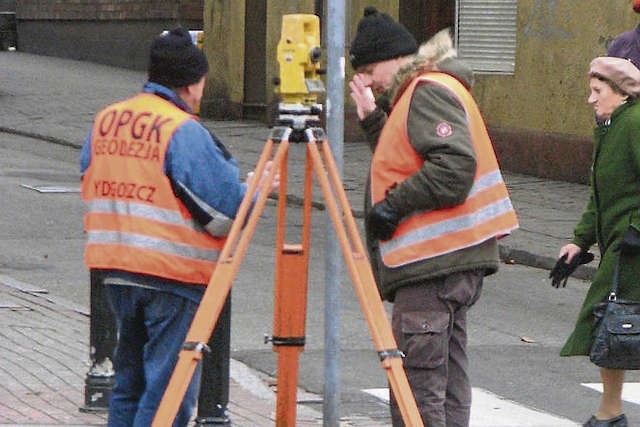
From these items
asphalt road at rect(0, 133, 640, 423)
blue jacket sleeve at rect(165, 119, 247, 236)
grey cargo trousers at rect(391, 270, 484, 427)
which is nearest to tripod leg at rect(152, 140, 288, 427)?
blue jacket sleeve at rect(165, 119, 247, 236)

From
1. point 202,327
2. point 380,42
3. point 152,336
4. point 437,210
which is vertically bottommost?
point 152,336

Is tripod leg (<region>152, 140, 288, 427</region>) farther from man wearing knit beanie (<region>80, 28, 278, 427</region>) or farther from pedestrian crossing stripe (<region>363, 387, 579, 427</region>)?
pedestrian crossing stripe (<region>363, 387, 579, 427</region>)

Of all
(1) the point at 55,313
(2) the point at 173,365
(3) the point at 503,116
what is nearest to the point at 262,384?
(1) the point at 55,313

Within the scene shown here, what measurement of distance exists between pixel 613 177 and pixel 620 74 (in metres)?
0.46

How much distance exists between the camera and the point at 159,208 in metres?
5.27

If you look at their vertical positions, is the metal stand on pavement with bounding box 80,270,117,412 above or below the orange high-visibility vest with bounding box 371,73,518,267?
below

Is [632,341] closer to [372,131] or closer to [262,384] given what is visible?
[372,131]

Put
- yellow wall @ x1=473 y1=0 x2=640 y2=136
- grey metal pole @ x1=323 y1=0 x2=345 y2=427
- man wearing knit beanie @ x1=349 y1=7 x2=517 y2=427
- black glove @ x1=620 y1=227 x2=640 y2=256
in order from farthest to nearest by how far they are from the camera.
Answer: yellow wall @ x1=473 y1=0 x2=640 y2=136
black glove @ x1=620 y1=227 x2=640 y2=256
grey metal pole @ x1=323 y1=0 x2=345 y2=427
man wearing knit beanie @ x1=349 y1=7 x2=517 y2=427

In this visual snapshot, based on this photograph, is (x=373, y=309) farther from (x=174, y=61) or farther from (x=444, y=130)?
(x=174, y=61)

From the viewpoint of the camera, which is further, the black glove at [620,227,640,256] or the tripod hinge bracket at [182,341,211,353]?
the black glove at [620,227,640,256]

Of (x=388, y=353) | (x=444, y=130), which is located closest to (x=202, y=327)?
(x=388, y=353)

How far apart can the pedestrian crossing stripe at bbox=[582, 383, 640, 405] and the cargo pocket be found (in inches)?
108

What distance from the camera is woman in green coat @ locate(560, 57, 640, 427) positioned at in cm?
668

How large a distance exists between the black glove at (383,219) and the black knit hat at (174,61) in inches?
31.9
